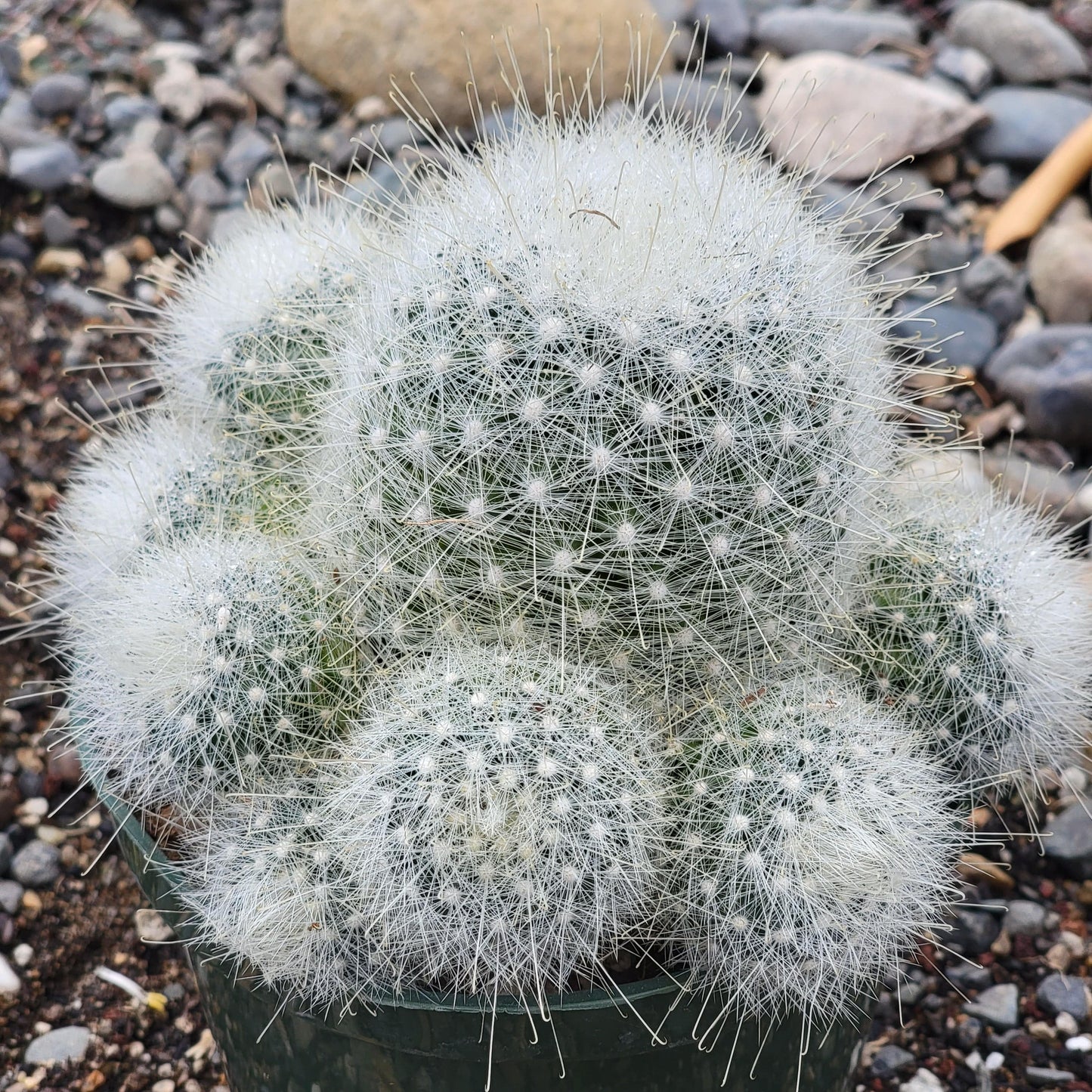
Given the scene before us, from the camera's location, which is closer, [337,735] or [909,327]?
[337,735]

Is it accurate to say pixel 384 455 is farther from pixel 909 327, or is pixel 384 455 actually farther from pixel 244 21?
pixel 244 21

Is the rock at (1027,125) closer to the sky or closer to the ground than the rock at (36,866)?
closer to the sky

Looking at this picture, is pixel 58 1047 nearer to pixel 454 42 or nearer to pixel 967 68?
pixel 454 42

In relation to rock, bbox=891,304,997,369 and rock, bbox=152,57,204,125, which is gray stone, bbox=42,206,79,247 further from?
rock, bbox=891,304,997,369

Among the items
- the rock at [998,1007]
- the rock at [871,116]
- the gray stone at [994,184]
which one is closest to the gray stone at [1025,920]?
the rock at [998,1007]

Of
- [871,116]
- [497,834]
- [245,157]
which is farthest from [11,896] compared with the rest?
[871,116]

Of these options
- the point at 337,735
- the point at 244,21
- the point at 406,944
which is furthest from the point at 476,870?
the point at 244,21

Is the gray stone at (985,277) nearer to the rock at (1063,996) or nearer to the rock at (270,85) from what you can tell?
the rock at (1063,996)
